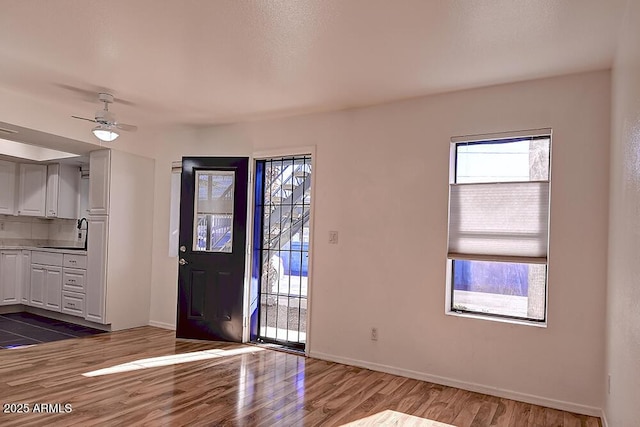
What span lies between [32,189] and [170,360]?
4.10 meters

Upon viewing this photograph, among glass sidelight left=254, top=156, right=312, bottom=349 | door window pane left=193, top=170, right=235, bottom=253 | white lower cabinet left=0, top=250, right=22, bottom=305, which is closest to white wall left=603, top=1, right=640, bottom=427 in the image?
glass sidelight left=254, top=156, right=312, bottom=349

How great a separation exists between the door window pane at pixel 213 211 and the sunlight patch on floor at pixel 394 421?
2.56 metres

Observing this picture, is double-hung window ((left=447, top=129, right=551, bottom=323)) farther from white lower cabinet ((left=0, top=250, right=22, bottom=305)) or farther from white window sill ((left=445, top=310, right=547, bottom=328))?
white lower cabinet ((left=0, top=250, right=22, bottom=305))

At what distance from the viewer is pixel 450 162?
360 cm

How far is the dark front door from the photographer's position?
471 cm

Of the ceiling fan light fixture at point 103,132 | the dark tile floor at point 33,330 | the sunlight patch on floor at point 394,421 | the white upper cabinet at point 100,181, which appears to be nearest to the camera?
the sunlight patch on floor at point 394,421

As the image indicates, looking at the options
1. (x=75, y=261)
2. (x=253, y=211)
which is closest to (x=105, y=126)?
(x=253, y=211)

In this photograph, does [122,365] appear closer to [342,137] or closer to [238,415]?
[238,415]

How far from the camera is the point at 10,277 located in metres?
5.91

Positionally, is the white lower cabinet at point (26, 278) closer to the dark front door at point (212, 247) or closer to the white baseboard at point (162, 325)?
the white baseboard at point (162, 325)

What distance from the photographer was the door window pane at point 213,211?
4.82 m

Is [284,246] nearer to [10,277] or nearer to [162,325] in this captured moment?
[162,325]

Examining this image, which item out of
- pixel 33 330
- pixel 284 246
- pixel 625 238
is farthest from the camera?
pixel 33 330

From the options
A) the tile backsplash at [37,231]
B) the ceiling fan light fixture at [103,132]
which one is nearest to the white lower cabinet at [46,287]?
the tile backsplash at [37,231]
